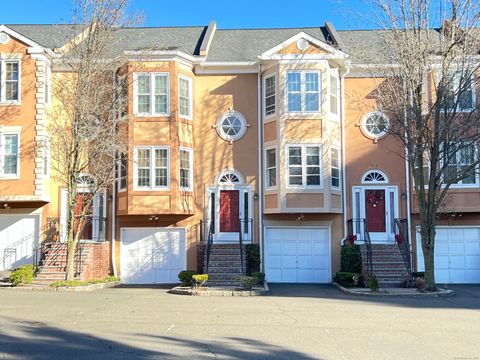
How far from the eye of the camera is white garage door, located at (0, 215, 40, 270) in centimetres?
2219

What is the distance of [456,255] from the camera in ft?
73.8

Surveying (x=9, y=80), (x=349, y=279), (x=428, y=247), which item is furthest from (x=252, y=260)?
(x=9, y=80)

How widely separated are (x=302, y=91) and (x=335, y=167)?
327cm

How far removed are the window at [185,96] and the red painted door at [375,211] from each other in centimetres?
794

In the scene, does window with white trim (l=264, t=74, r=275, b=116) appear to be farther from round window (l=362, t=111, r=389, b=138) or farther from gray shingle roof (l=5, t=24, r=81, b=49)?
gray shingle roof (l=5, t=24, r=81, b=49)

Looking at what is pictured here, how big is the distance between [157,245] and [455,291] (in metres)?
11.2

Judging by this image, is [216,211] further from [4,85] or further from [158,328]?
[158,328]

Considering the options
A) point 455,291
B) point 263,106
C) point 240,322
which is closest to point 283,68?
point 263,106

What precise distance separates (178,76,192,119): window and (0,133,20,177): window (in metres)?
6.47

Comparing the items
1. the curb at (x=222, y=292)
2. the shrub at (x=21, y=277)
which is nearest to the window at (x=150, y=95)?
the shrub at (x=21, y=277)

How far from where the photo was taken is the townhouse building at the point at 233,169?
21562mm

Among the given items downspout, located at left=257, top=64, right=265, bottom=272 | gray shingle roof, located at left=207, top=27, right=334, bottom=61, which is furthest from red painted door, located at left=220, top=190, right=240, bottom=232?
gray shingle roof, located at left=207, top=27, right=334, bottom=61

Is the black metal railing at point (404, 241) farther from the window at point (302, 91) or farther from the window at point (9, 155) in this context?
the window at point (9, 155)

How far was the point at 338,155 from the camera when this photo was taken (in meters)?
22.5
